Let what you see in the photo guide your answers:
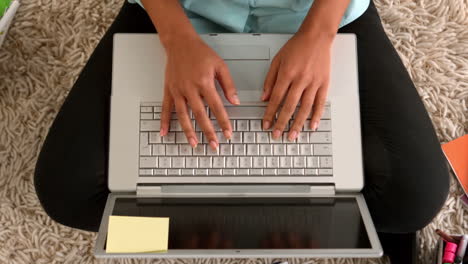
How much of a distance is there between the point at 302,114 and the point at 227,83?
0.12 m

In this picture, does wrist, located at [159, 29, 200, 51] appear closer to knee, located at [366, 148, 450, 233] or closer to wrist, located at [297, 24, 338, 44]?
wrist, located at [297, 24, 338, 44]

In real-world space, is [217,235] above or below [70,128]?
below

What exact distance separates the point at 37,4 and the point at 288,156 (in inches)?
33.3

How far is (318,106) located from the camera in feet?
2.48

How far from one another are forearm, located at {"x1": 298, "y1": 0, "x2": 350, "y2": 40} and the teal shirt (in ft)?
0.23

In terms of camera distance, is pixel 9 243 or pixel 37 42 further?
pixel 37 42

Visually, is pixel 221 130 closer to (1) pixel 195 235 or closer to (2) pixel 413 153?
(1) pixel 195 235

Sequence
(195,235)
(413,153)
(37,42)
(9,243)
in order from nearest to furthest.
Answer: (195,235), (413,153), (9,243), (37,42)

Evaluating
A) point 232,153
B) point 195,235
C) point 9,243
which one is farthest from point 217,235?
point 9,243

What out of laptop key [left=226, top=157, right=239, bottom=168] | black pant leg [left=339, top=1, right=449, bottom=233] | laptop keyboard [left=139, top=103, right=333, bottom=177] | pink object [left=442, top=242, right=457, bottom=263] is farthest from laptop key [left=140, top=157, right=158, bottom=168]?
pink object [left=442, top=242, right=457, bottom=263]

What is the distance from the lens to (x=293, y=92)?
0.76m

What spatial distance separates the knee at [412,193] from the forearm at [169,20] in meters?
0.40

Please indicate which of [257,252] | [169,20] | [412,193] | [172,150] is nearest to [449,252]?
[412,193]

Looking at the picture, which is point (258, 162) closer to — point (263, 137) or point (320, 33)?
point (263, 137)
